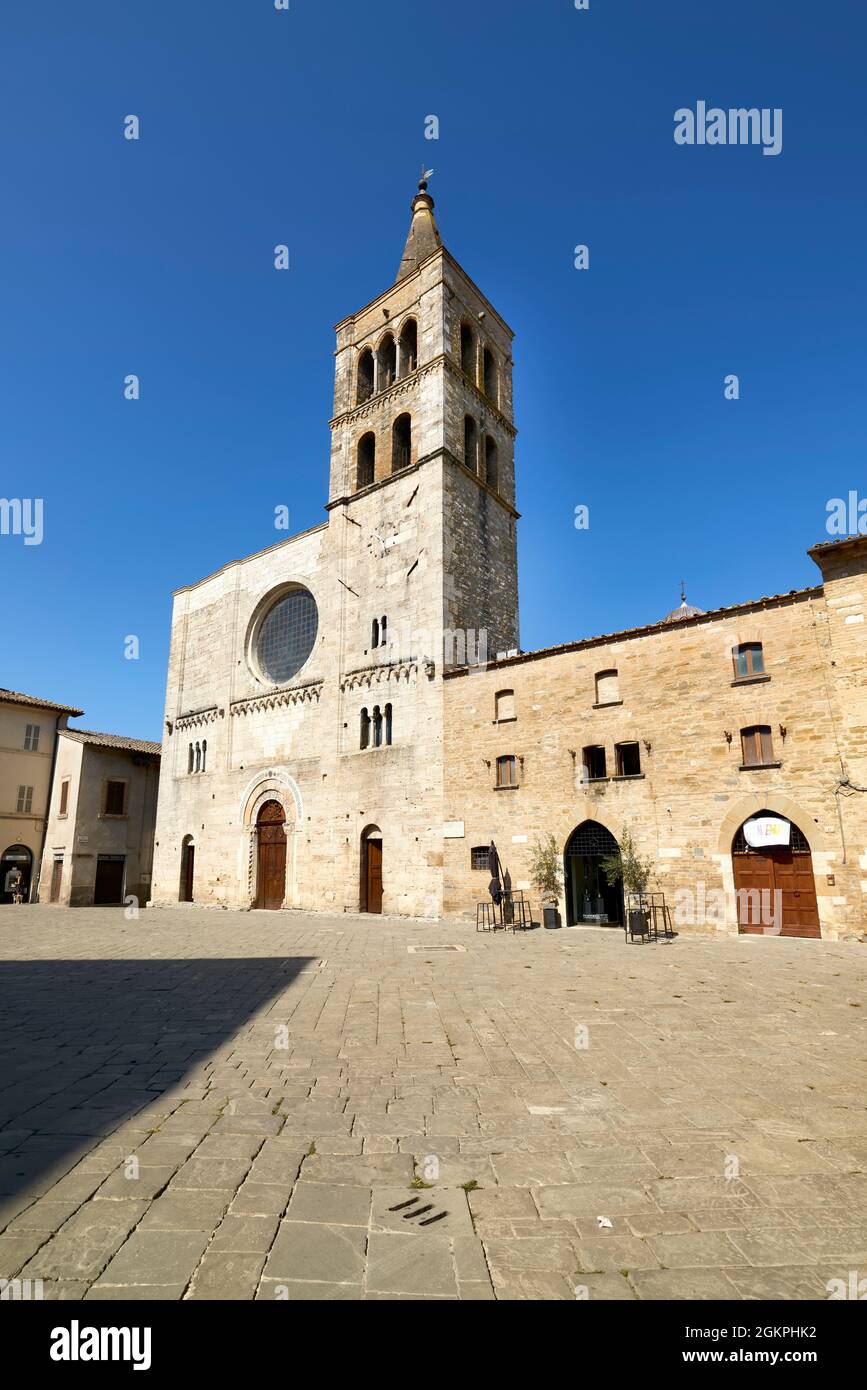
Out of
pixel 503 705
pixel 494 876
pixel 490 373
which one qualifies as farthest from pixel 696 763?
pixel 490 373

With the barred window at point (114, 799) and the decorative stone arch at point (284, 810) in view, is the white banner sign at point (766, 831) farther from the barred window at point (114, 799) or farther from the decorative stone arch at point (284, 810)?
the barred window at point (114, 799)

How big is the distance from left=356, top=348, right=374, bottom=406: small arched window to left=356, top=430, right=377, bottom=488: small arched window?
2.06 meters

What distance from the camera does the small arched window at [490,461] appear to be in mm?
28391

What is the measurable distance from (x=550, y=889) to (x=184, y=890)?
61.8 ft

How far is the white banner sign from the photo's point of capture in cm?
1513

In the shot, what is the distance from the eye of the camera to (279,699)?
27.3 metres

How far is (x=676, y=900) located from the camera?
16.4 meters

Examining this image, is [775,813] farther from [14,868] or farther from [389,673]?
[14,868]

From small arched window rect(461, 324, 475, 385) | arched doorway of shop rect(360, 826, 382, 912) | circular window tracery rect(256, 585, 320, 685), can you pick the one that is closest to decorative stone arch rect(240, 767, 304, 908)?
arched doorway of shop rect(360, 826, 382, 912)

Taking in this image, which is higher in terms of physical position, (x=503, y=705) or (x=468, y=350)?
(x=468, y=350)

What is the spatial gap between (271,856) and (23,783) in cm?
1537

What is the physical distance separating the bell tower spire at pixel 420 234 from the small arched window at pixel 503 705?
792 inches
